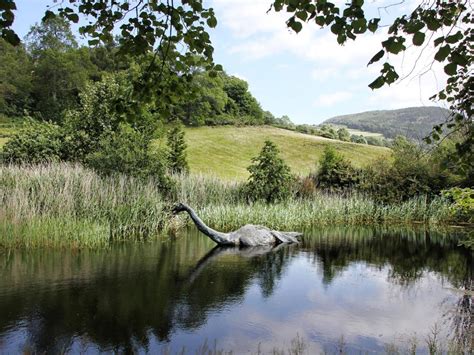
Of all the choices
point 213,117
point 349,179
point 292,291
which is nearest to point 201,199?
point 349,179

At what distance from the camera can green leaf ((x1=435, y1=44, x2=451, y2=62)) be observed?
105 inches

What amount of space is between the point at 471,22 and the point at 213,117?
170 ft

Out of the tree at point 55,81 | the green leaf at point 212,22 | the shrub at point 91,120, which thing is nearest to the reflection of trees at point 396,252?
the green leaf at point 212,22

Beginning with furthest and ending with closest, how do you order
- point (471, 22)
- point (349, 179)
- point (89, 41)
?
point (349, 179), point (89, 41), point (471, 22)

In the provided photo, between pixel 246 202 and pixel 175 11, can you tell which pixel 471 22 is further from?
pixel 246 202

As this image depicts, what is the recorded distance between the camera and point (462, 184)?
20.8 metres

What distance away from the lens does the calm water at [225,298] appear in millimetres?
6359

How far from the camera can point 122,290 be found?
835cm

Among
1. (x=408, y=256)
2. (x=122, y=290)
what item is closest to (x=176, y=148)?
(x=408, y=256)

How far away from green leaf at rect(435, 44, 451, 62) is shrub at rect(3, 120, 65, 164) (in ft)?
58.2

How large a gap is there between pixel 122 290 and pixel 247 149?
1421 inches

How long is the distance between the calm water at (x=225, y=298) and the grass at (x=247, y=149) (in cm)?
2269

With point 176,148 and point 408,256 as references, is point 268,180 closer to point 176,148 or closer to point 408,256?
point 176,148

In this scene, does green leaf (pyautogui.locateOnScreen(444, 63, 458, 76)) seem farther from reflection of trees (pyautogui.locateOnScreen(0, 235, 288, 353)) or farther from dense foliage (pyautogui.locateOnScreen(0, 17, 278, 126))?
dense foliage (pyautogui.locateOnScreen(0, 17, 278, 126))
